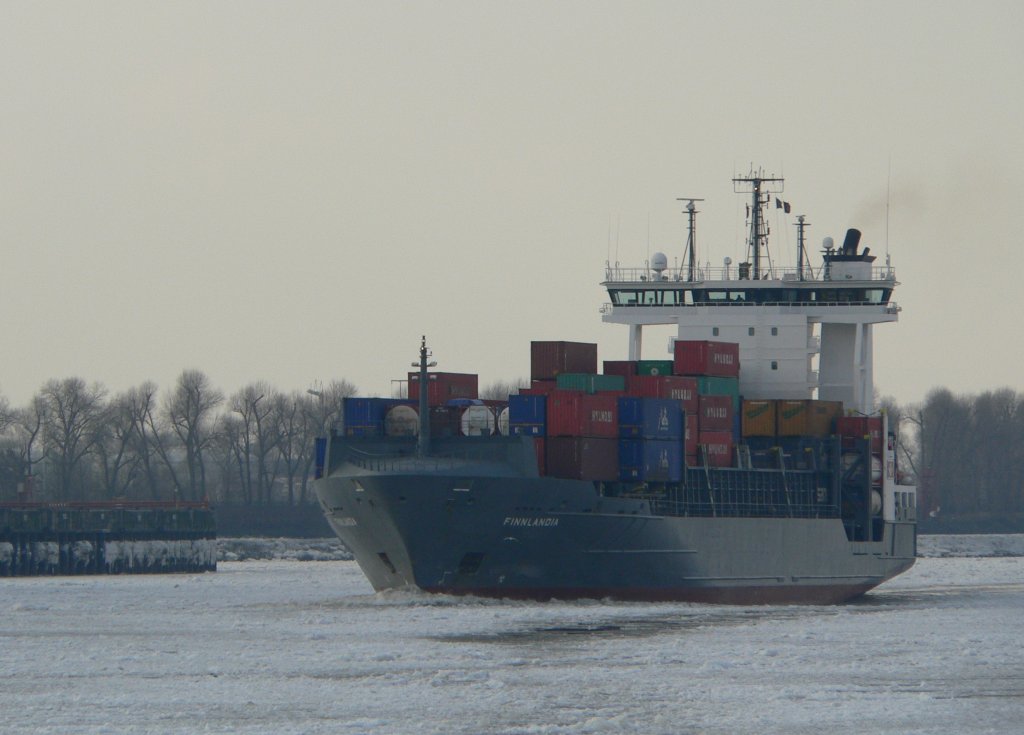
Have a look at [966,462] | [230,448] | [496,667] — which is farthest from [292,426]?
[496,667]

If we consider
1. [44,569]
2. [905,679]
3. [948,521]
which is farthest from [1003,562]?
[905,679]

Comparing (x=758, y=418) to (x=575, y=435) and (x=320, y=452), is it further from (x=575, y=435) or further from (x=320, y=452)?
(x=320, y=452)

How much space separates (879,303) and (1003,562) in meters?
49.3

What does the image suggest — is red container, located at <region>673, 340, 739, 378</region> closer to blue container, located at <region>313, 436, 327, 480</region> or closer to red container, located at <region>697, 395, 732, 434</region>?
red container, located at <region>697, 395, 732, 434</region>

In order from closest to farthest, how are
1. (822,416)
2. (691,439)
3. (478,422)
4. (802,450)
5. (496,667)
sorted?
(496,667) → (478,422) → (691,439) → (802,450) → (822,416)

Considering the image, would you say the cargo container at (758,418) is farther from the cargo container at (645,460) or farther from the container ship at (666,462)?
the cargo container at (645,460)

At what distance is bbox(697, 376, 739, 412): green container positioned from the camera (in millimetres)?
58438

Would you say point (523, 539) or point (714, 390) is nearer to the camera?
point (523, 539)

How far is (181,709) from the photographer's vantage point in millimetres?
28984

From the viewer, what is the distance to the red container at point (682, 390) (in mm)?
55156

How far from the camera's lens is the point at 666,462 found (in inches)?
2130

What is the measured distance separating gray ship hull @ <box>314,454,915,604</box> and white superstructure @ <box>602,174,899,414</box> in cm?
1077

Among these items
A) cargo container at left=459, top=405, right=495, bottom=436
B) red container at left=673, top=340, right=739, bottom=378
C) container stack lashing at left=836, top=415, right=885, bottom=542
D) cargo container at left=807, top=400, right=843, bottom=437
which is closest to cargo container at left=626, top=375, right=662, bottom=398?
red container at left=673, top=340, right=739, bottom=378

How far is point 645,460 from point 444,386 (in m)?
7.23
